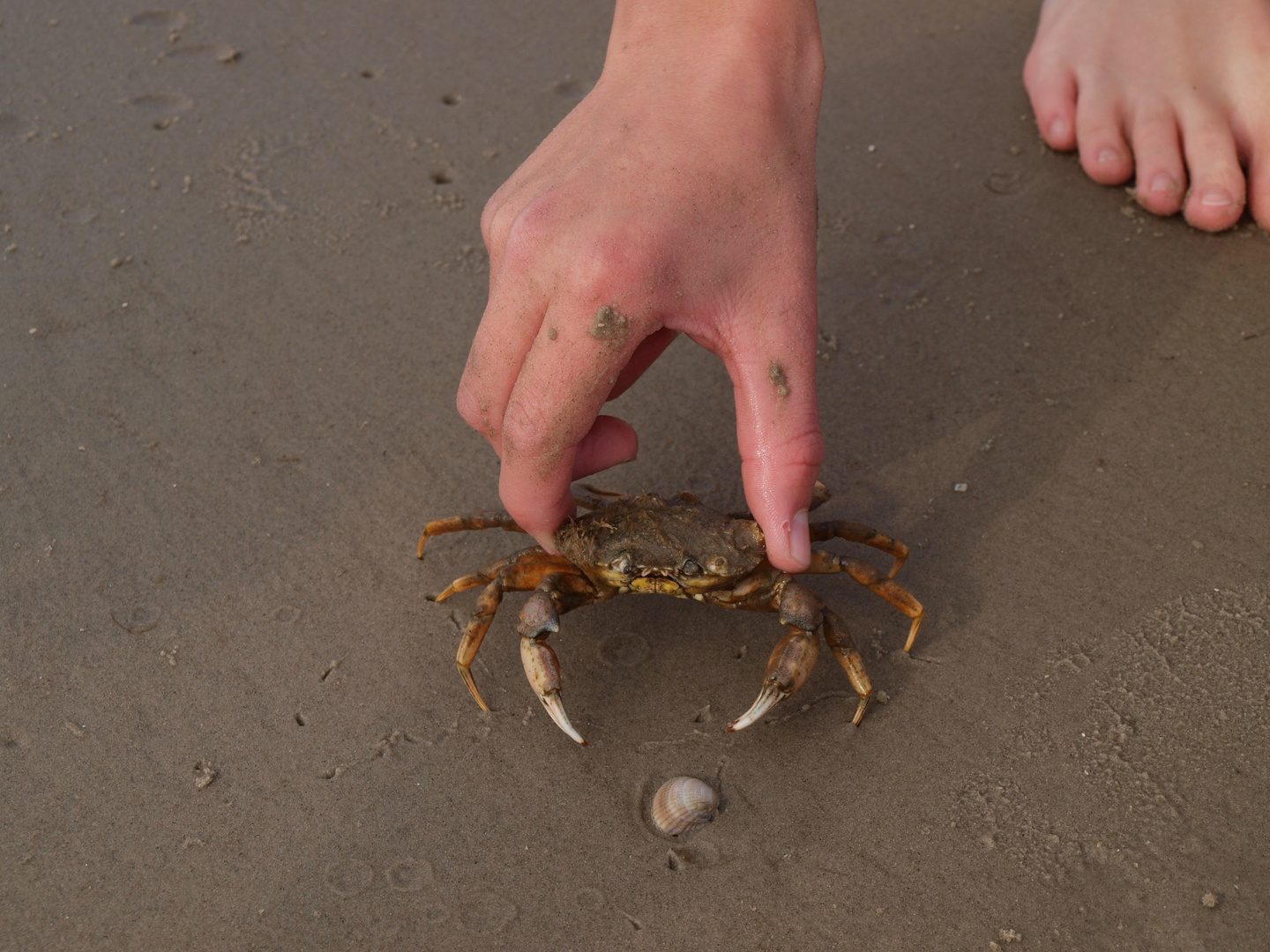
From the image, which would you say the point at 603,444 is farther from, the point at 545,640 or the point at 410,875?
the point at 410,875

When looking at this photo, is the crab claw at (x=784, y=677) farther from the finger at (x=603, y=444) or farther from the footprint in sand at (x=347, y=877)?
the footprint in sand at (x=347, y=877)

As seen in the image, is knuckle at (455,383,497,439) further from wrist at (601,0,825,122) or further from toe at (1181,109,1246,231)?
toe at (1181,109,1246,231)

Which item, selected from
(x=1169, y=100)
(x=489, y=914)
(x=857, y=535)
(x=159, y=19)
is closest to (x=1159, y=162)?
Result: (x=1169, y=100)

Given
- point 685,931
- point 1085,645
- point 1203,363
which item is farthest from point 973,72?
point 685,931

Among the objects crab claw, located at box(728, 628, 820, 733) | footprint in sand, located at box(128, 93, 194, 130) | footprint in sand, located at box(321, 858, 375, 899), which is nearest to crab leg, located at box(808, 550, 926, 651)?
crab claw, located at box(728, 628, 820, 733)

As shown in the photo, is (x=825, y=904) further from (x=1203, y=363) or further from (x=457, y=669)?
(x=1203, y=363)

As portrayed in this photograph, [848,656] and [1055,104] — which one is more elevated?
[1055,104]
